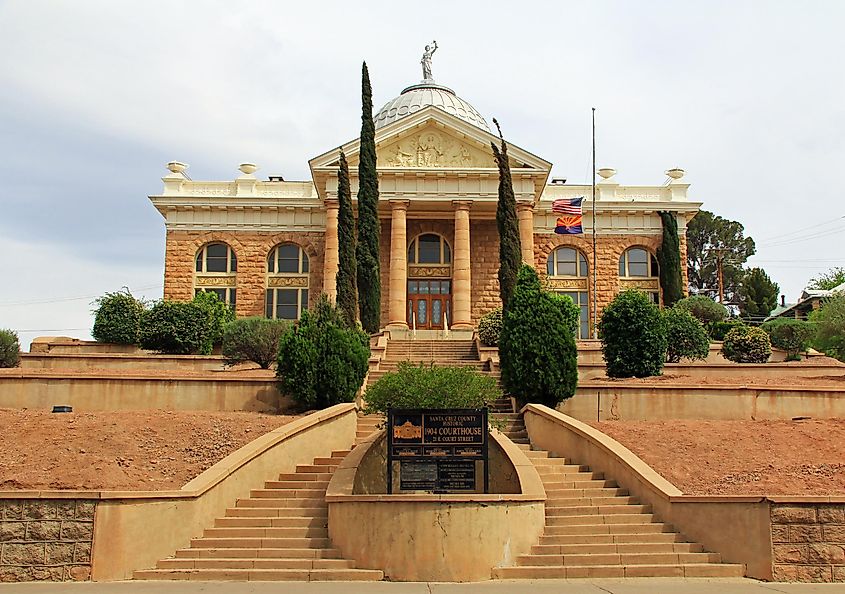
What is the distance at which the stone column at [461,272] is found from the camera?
129ft

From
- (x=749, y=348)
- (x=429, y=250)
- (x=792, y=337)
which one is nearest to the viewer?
(x=749, y=348)

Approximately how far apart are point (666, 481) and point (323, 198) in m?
30.4

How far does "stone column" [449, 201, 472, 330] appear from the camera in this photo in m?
39.3

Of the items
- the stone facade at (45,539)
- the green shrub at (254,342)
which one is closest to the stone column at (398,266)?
the green shrub at (254,342)

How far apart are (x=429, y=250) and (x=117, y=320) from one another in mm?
16336

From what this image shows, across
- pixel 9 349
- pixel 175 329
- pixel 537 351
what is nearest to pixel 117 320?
pixel 175 329

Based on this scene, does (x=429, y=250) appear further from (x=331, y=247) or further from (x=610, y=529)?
(x=610, y=529)

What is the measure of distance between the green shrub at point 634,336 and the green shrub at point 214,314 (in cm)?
1667

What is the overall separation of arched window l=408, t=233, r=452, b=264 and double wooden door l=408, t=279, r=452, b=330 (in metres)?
1.08

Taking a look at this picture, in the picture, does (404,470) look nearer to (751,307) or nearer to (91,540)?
(91,540)

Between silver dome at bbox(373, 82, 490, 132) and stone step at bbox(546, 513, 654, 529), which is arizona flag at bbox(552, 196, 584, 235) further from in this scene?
stone step at bbox(546, 513, 654, 529)

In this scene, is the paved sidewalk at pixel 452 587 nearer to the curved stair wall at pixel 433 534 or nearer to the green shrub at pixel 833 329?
the curved stair wall at pixel 433 534

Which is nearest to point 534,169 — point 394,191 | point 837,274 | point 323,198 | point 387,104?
point 394,191

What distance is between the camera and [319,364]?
19.7 metres
